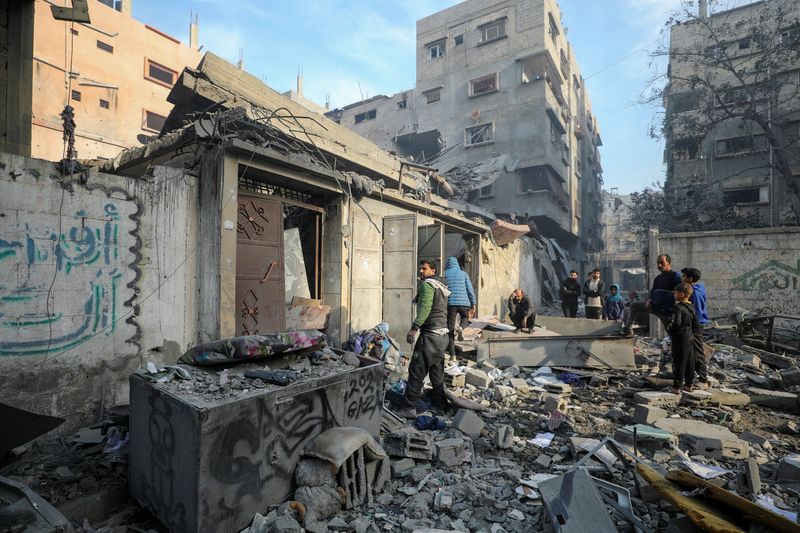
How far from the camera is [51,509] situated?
193 centimetres

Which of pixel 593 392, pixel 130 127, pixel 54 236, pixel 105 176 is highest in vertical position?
pixel 130 127

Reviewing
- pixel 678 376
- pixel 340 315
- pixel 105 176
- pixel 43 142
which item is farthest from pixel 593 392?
pixel 43 142

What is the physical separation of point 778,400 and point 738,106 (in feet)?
61.1

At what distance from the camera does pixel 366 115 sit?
93.7 feet

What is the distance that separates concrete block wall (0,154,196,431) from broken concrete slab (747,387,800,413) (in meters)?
7.62

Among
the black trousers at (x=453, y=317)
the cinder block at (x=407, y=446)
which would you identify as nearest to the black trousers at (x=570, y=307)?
the black trousers at (x=453, y=317)

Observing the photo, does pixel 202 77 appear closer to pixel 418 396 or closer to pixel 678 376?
pixel 418 396

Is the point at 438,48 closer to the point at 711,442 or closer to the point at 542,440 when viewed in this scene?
the point at 542,440

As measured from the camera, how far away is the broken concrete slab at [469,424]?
404 cm

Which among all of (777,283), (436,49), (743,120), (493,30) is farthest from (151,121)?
(743,120)

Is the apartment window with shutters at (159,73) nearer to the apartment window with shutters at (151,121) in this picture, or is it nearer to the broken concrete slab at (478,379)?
the apartment window with shutters at (151,121)

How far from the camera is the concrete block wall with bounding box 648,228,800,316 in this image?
10.0 m

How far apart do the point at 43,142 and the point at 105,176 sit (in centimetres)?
1933

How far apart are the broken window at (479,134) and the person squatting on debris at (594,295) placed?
52.1 feet
